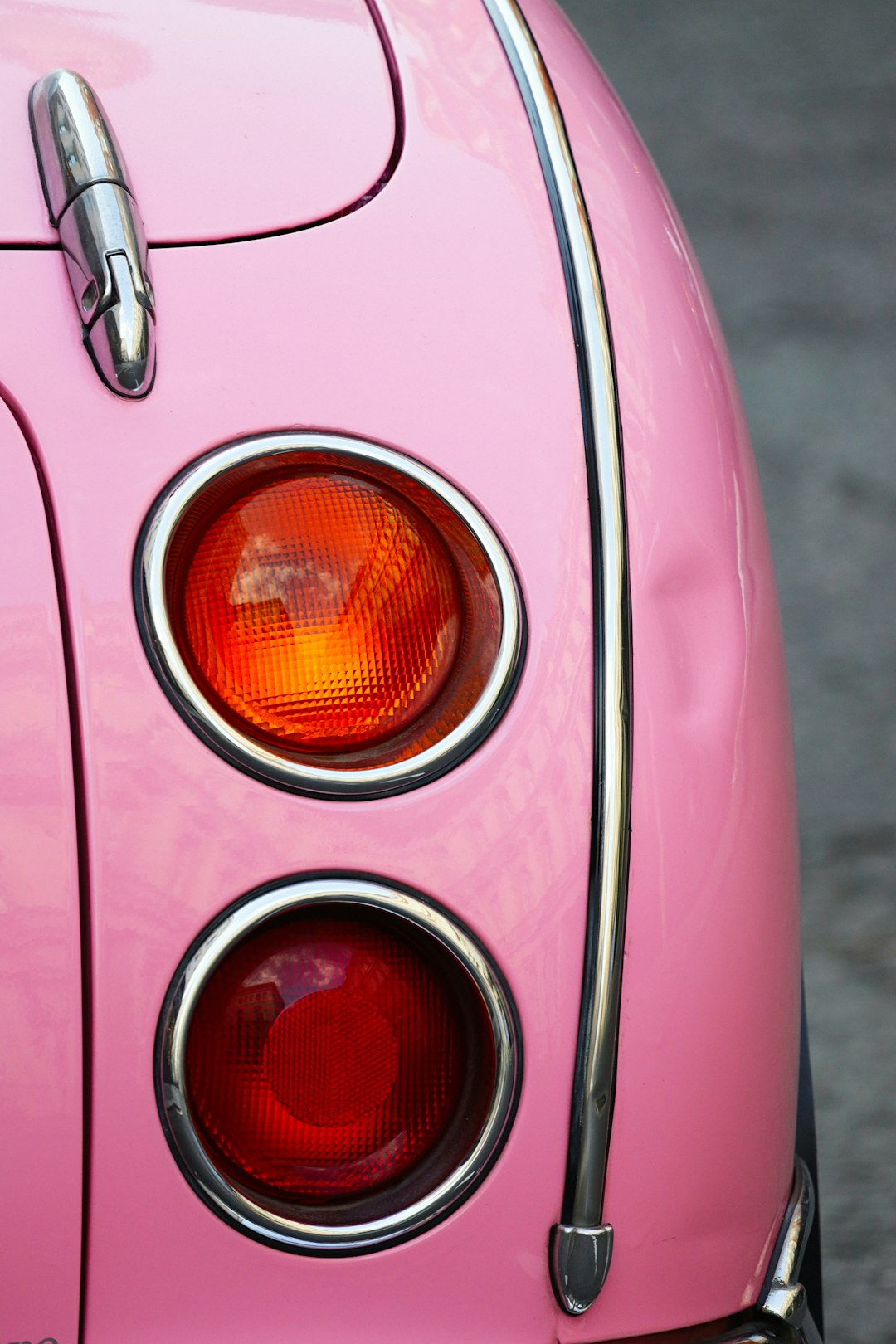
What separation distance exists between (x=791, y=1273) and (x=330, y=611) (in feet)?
1.81

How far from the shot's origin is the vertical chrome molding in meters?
0.81

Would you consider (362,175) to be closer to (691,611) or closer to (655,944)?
(691,611)

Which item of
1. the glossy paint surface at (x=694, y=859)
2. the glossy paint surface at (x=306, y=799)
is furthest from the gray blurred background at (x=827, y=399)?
the glossy paint surface at (x=306, y=799)

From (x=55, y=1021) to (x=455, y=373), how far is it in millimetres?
463

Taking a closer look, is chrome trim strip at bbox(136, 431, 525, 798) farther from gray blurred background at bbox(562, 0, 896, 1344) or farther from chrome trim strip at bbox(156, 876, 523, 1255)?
gray blurred background at bbox(562, 0, 896, 1344)

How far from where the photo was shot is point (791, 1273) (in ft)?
2.98

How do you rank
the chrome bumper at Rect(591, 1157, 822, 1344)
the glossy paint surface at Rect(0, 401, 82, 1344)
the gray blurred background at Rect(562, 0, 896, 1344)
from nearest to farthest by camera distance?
the glossy paint surface at Rect(0, 401, 82, 1344) → the chrome bumper at Rect(591, 1157, 822, 1344) → the gray blurred background at Rect(562, 0, 896, 1344)

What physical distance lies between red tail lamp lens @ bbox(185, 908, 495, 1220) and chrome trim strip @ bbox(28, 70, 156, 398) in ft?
1.16

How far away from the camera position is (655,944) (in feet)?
2.72

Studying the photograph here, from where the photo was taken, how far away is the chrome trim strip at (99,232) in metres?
0.80

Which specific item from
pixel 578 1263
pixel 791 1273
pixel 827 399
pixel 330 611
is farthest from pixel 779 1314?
pixel 827 399

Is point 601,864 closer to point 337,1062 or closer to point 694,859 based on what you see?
point 694,859

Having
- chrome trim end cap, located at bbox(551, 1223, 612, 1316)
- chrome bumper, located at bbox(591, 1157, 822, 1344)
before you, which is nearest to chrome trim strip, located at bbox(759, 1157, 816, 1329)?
chrome bumper, located at bbox(591, 1157, 822, 1344)

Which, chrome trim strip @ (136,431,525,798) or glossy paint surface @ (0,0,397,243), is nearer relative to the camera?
chrome trim strip @ (136,431,525,798)
